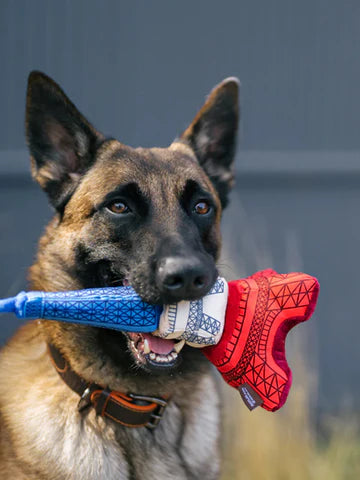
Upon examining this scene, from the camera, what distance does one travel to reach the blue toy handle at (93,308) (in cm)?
181

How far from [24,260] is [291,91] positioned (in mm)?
2096

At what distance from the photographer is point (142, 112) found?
13.4 ft

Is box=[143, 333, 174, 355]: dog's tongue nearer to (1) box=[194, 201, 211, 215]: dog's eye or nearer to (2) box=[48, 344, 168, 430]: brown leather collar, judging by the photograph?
(2) box=[48, 344, 168, 430]: brown leather collar

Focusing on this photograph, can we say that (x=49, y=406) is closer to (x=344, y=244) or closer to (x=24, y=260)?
(x=24, y=260)

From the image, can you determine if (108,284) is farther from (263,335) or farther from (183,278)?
(263,335)

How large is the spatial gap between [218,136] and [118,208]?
0.74 meters

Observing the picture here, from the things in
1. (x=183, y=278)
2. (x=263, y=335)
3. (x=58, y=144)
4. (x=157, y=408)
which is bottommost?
(x=157, y=408)

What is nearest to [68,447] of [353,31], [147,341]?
[147,341]

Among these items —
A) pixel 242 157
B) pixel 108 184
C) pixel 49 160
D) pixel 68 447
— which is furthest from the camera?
pixel 242 157

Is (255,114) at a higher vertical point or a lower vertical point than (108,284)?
higher

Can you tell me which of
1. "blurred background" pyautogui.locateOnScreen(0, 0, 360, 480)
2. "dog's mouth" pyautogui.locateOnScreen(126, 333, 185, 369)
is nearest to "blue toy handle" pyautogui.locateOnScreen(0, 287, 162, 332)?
"dog's mouth" pyautogui.locateOnScreen(126, 333, 185, 369)

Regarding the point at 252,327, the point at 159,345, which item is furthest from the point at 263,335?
the point at 159,345

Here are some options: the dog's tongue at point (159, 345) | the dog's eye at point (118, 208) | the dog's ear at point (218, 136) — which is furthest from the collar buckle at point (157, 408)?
the dog's ear at point (218, 136)

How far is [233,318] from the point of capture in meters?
2.02
